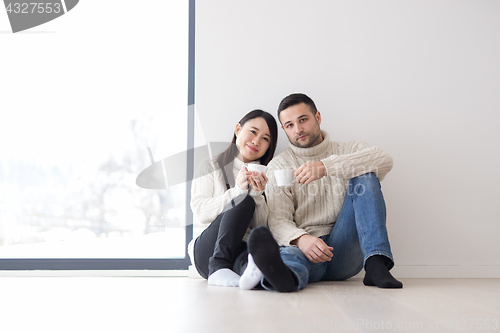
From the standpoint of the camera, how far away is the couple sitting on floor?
3.61 feet

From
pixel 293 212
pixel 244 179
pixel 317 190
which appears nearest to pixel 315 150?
pixel 317 190

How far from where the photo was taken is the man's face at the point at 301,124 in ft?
4.92

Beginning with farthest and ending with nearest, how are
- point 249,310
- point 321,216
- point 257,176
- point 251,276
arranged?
point 321,216 < point 257,176 < point 251,276 < point 249,310

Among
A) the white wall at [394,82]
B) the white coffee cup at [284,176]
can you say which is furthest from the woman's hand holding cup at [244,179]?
the white wall at [394,82]

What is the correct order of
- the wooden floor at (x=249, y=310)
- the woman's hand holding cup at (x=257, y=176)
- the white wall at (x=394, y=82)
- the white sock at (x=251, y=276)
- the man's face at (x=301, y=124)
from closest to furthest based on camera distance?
the wooden floor at (x=249, y=310) → the white sock at (x=251, y=276) → the woman's hand holding cup at (x=257, y=176) → the man's face at (x=301, y=124) → the white wall at (x=394, y=82)

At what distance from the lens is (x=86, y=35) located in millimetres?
1908

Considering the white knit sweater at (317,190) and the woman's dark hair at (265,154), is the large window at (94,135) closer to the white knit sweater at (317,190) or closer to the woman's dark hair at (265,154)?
the woman's dark hair at (265,154)

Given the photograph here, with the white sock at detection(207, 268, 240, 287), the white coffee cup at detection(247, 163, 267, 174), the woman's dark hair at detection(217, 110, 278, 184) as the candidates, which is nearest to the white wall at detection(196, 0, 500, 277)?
the woman's dark hair at detection(217, 110, 278, 184)

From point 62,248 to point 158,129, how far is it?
817 mm

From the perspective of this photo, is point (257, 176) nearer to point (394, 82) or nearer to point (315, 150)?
point (315, 150)

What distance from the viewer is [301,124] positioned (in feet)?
4.93

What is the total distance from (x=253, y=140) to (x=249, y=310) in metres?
0.85

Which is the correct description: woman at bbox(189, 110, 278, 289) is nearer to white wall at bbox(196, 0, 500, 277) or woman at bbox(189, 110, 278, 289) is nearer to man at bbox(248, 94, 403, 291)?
man at bbox(248, 94, 403, 291)

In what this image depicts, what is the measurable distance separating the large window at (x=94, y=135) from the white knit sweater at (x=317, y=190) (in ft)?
2.05
